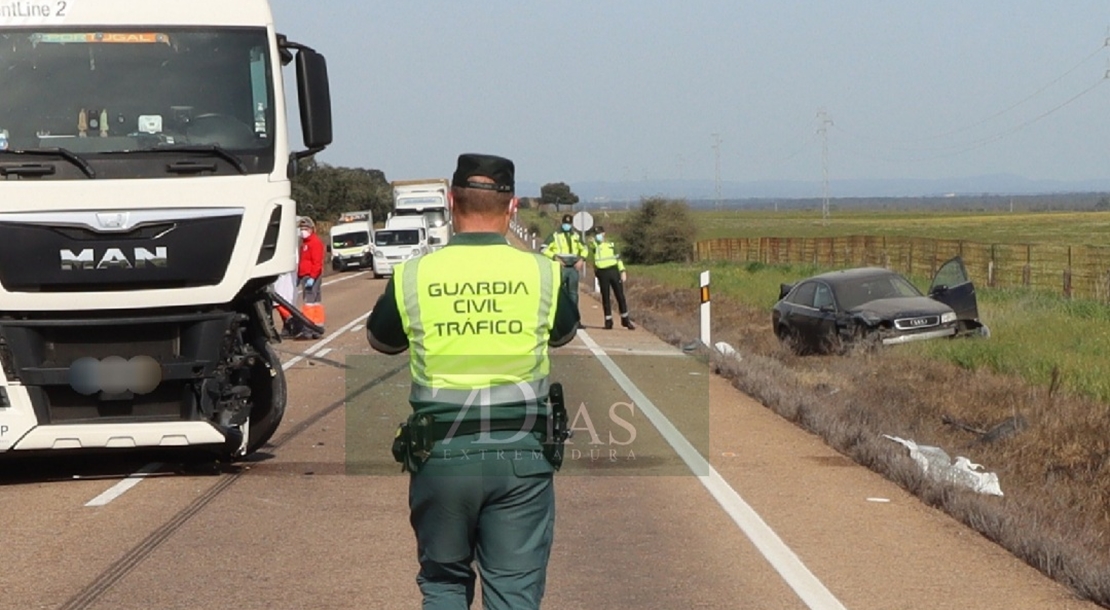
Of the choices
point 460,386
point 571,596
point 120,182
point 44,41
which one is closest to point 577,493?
point 571,596

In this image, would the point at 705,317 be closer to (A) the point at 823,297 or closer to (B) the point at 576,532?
(A) the point at 823,297

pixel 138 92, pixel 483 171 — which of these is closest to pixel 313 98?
pixel 138 92

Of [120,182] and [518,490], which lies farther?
[120,182]

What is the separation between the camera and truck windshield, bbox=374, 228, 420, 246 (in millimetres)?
53719

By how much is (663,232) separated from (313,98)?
71.7 m

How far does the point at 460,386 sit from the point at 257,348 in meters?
6.16

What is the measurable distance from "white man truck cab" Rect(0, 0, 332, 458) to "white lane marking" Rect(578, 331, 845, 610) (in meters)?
3.26

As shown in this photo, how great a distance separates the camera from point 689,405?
1509 cm

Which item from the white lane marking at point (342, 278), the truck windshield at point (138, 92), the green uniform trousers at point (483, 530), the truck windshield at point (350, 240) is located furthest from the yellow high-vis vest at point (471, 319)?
the truck windshield at point (350, 240)

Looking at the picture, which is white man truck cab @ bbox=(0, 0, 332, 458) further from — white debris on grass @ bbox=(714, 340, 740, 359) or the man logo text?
white debris on grass @ bbox=(714, 340, 740, 359)

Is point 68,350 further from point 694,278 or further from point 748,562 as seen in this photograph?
point 694,278

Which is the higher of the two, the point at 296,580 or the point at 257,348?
the point at 257,348

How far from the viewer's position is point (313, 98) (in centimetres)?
1035

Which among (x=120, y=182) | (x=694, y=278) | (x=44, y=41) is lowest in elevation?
(x=694, y=278)
